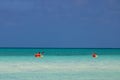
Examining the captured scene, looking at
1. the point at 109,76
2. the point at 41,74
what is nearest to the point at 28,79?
the point at 41,74

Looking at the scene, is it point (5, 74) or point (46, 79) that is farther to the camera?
point (5, 74)

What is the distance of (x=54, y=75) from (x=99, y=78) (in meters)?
2.03

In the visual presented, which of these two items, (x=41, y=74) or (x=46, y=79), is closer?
(x=46, y=79)

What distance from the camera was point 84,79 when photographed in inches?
609

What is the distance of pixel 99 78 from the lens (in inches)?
616

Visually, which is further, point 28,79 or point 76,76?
point 76,76

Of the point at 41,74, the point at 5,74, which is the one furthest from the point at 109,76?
the point at 5,74

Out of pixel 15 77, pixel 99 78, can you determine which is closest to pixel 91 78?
pixel 99 78

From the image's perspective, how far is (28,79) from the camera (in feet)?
49.9

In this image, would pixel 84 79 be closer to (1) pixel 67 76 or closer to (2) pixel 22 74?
(1) pixel 67 76

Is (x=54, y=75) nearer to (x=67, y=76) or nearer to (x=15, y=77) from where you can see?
(x=67, y=76)

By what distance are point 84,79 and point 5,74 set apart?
3339mm

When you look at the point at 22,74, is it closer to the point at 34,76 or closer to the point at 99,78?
the point at 34,76

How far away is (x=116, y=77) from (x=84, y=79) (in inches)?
53.6
